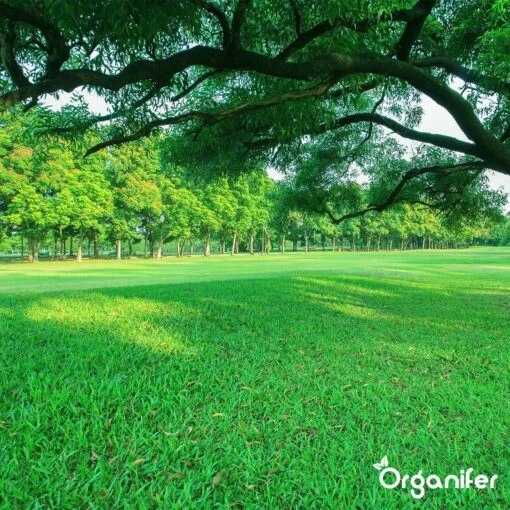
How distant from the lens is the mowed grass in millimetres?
2463

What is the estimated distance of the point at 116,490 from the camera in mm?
2430

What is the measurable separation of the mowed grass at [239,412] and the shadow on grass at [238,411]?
0.01 metres

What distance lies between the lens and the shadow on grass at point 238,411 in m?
2.48

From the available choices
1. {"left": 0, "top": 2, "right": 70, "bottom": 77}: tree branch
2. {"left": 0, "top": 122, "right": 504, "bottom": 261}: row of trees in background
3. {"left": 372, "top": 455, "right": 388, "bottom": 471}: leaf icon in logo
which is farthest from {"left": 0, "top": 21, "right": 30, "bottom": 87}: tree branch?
{"left": 0, "top": 122, "right": 504, "bottom": 261}: row of trees in background

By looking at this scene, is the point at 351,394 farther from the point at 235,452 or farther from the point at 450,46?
the point at 450,46

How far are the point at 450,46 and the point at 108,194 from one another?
1449 inches

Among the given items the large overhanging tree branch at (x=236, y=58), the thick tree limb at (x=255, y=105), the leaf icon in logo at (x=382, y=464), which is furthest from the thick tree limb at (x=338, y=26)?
the leaf icon in logo at (x=382, y=464)

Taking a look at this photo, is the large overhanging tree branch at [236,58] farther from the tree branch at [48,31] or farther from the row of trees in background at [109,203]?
the row of trees in background at [109,203]

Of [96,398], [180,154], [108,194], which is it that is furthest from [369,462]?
[108,194]

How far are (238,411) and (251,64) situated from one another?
13.2 ft

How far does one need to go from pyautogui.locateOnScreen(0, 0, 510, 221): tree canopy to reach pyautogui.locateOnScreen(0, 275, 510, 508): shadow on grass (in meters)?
2.88

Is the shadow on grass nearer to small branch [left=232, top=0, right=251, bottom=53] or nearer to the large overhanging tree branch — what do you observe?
the large overhanging tree branch

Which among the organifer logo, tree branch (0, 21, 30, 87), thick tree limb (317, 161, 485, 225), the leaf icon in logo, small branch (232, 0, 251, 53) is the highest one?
small branch (232, 0, 251, 53)

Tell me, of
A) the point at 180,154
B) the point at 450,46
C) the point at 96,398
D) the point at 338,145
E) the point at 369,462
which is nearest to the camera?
the point at 369,462
